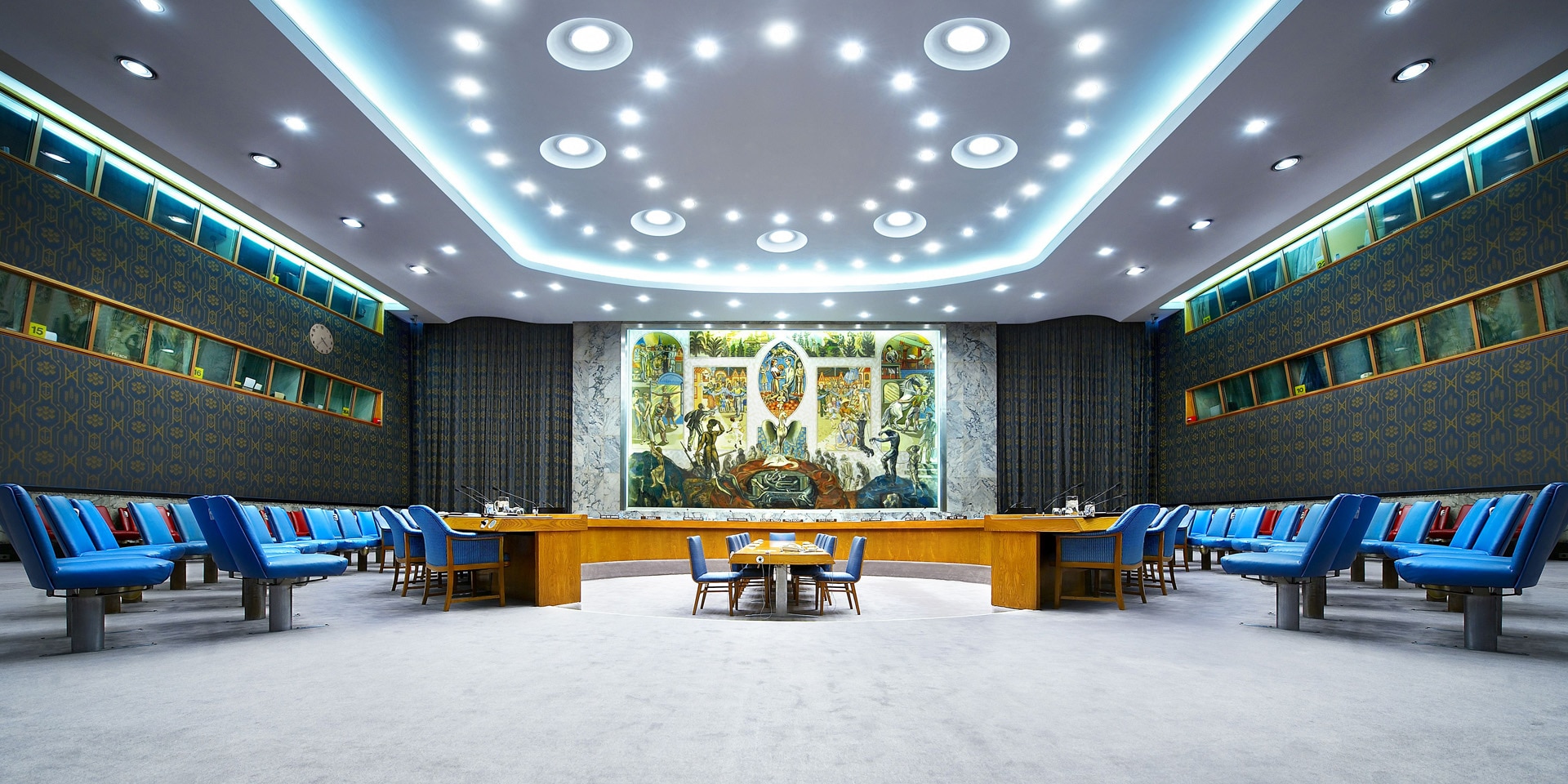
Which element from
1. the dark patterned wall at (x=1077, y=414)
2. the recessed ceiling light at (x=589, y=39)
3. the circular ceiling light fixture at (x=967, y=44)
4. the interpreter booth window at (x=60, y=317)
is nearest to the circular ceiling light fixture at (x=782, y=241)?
the circular ceiling light fixture at (x=967, y=44)

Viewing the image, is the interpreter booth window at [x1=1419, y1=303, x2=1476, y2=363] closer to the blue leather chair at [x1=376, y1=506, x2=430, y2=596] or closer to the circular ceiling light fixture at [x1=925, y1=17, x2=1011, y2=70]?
the circular ceiling light fixture at [x1=925, y1=17, x2=1011, y2=70]

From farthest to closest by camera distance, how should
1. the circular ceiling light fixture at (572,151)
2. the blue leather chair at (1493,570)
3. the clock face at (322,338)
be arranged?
the clock face at (322,338) < the circular ceiling light fixture at (572,151) < the blue leather chair at (1493,570)

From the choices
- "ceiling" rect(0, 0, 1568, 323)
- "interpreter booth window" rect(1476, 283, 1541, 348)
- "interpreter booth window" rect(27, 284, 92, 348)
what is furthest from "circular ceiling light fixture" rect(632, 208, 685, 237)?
"interpreter booth window" rect(1476, 283, 1541, 348)

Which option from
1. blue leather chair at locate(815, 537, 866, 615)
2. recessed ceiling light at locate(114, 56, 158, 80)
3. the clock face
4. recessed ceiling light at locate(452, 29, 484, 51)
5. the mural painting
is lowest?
blue leather chair at locate(815, 537, 866, 615)

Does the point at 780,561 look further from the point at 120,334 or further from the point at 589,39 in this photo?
the point at 120,334

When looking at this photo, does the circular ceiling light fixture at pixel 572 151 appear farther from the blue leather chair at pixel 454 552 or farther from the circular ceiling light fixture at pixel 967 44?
the blue leather chair at pixel 454 552

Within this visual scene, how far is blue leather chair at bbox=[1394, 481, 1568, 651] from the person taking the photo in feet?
13.2

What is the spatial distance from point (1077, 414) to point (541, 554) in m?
10.9

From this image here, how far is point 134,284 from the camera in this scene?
8859 mm

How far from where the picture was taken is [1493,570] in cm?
406

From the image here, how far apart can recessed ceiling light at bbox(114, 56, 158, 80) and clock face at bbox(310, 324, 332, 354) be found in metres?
6.54

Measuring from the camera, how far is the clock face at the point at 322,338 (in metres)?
12.1

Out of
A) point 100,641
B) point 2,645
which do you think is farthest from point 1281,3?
point 2,645

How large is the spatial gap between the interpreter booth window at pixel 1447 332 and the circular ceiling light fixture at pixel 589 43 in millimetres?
9209
